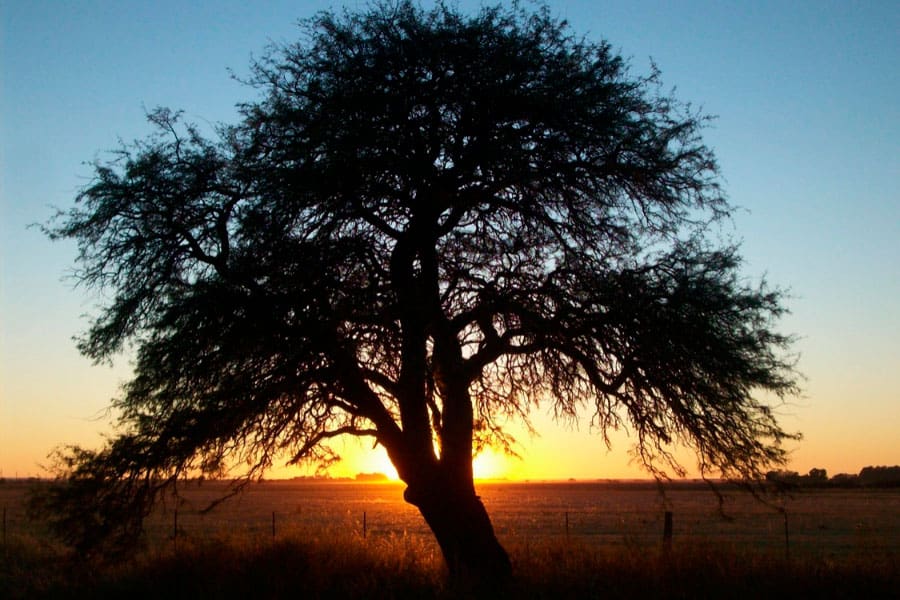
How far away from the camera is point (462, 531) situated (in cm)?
1282

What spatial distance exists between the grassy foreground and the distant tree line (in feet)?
4.73

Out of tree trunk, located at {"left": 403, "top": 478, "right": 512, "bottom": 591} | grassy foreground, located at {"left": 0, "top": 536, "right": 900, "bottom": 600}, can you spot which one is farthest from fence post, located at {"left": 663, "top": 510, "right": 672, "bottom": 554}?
→ tree trunk, located at {"left": 403, "top": 478, "right": 512, "bottom": 591}

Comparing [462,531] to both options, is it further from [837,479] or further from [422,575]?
[837,479]

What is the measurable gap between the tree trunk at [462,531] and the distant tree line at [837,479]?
4.11 m

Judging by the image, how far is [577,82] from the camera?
1280 cm

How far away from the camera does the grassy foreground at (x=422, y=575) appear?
12258 millimetres

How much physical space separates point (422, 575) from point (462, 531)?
102 cm

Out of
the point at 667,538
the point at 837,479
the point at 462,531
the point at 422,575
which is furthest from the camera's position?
the point at 837,479

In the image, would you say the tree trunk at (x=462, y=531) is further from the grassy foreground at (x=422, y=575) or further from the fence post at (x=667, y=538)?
the fence post at (x=667, y=538)

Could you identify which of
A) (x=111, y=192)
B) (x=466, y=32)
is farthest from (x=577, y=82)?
(x=111, y=192)

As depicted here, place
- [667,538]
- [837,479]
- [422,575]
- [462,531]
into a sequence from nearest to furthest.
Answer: [462,531], [422,575], [667,538], [837,479]

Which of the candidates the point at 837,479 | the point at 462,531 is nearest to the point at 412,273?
the point at 462,531

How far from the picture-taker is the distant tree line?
12.5 meters

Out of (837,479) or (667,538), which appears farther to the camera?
(837,479)
